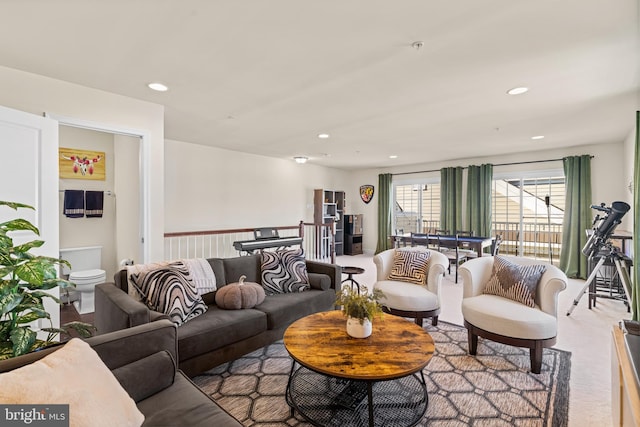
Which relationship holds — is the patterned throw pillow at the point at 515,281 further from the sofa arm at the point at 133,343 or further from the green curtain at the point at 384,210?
the green curtain at the point at 384,210

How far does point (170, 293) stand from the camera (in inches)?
91.4

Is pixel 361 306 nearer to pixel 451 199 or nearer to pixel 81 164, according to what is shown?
pixel 81 164

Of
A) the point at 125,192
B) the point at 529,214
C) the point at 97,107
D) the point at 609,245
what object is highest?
the point at 97,107

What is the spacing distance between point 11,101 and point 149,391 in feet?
9.47

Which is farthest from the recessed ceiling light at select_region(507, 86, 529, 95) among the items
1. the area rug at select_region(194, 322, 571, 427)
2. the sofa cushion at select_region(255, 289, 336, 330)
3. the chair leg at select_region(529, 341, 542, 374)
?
the sofa cushion at select_region(255, 289, 336, 330)

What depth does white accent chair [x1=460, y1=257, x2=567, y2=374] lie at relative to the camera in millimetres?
2334

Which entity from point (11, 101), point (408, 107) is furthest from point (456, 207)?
point (11, 101)

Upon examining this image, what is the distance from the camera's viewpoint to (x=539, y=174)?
20.0 feet

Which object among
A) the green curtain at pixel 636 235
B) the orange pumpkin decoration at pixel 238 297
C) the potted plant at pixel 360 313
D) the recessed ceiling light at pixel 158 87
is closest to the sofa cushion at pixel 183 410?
the potted plant at pixel 360 313

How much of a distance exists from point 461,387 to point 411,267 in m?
1.37

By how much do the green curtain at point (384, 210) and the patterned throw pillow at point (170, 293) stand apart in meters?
6.38

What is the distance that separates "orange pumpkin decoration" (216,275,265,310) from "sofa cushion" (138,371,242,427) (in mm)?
1100

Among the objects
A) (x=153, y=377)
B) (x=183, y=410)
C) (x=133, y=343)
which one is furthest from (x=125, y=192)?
(x=183, y=410)

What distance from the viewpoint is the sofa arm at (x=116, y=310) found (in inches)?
75.7
